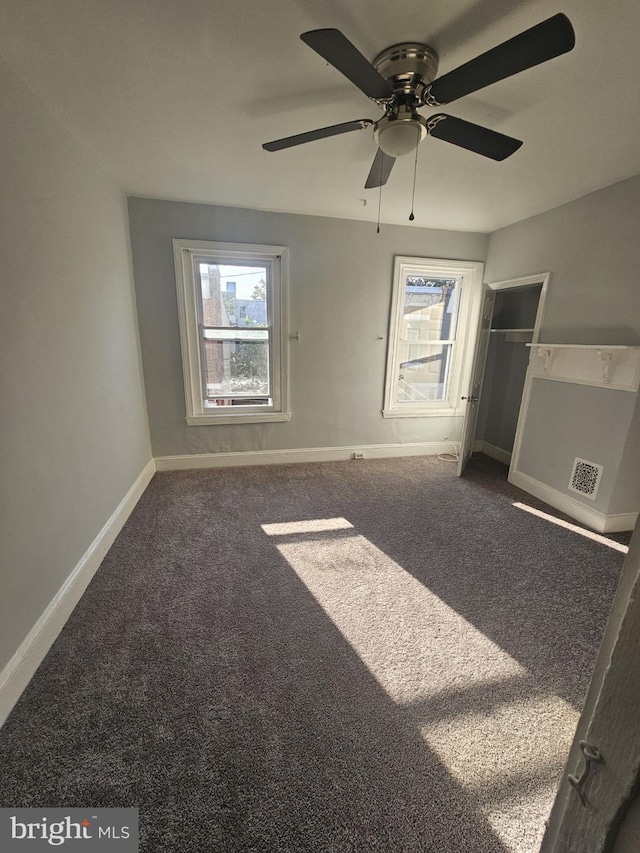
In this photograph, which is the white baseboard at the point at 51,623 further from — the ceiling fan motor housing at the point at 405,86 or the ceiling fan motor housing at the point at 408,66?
the ceiling fan motor housing at the point at 408,66

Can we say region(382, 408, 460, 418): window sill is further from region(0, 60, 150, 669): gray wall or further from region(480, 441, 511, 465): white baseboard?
region(0, 60, 150, 669): gray wall

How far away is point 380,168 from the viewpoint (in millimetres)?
2018

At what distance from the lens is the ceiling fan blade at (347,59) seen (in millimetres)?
1117

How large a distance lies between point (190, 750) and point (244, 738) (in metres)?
0.19

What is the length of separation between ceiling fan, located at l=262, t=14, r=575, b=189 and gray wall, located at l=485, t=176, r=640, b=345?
4.87 feet

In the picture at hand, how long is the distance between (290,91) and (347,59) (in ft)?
2.06

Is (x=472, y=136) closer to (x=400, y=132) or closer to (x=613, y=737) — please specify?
(x=400, y=132)

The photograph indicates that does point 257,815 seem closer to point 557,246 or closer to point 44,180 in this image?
point 44,180

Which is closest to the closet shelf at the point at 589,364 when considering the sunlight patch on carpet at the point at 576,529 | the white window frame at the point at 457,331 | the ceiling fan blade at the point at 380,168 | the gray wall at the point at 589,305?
the gray wall at the point at 589,305

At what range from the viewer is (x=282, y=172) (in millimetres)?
2490

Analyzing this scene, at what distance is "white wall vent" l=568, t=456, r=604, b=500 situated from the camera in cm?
272

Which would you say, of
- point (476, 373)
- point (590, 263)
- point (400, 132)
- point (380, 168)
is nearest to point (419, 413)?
point (476, 373)

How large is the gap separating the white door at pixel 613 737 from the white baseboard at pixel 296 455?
3.52 m

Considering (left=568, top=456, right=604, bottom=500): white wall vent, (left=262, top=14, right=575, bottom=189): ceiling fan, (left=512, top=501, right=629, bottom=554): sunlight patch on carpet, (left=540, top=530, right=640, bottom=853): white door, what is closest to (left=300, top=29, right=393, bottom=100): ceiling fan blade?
(left=262, top=14, right=575, bottom=189): ceiling fan
